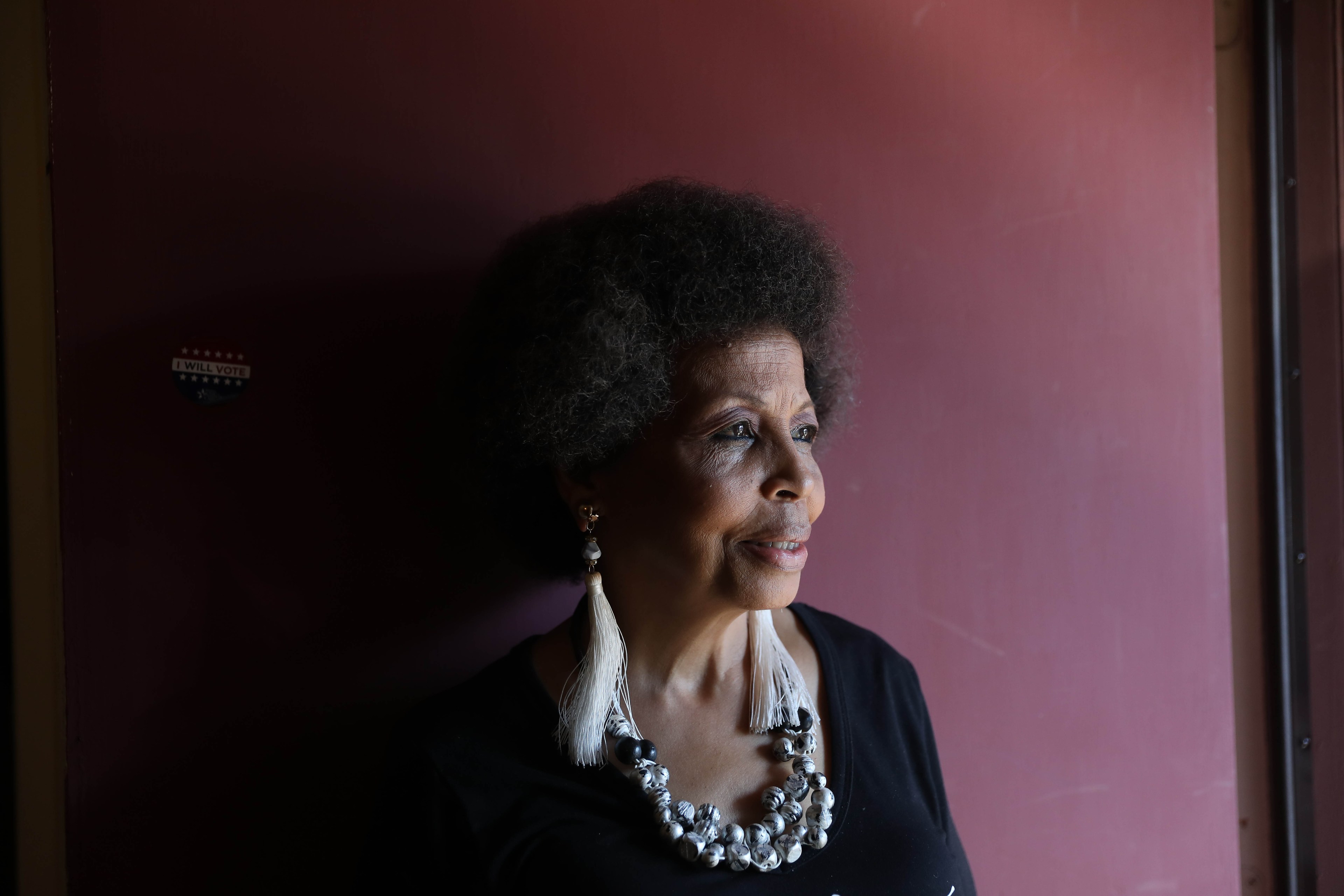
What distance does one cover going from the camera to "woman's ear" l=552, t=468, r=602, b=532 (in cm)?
124

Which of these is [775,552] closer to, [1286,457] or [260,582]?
[260,582]

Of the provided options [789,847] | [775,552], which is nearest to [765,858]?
[789,847]

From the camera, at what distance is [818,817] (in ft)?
3.82

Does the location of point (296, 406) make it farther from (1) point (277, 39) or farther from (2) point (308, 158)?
(1) point (277, 39)

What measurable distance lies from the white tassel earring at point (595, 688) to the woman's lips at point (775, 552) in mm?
223

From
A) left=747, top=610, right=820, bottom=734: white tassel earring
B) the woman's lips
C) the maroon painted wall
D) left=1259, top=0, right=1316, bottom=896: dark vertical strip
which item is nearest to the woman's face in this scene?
the woman's lips

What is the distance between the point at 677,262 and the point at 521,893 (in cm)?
84

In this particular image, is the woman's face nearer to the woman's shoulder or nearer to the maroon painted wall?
the woman's shoulder

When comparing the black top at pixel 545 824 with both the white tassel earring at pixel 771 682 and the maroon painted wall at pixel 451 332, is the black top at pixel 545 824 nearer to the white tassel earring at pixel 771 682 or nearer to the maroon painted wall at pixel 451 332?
the white tassel earring at pixel 771 682

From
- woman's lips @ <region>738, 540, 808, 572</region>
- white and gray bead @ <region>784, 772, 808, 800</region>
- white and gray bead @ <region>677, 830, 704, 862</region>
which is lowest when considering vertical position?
white and gray bead @ <region>677, 830, 704, 862</region>

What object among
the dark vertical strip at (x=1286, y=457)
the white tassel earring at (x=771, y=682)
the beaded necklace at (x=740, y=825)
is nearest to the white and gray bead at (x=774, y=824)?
the beaded necklace at (x=740, y=825)

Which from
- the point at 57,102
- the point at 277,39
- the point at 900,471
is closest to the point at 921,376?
the point at 900,471

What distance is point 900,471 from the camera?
5.38ft

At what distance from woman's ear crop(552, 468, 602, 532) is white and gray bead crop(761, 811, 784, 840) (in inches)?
18.2
